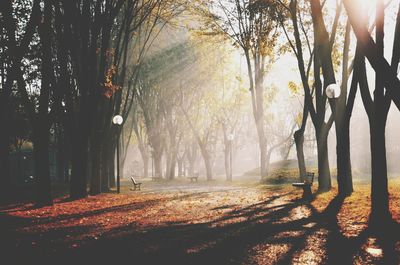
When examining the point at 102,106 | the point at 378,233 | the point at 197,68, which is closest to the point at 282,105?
the point at 197,68

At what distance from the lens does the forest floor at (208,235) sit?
5.99 m

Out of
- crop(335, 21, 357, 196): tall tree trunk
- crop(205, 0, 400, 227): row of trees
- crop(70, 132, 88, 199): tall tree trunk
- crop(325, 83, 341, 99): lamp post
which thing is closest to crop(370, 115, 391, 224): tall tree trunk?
crop(205, 0, 400, 227): row of trees

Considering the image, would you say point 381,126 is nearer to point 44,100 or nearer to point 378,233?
point 378,233

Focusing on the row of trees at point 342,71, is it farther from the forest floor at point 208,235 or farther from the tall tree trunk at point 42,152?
the tall tree trunk at point 42,152

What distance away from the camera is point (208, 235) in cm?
767

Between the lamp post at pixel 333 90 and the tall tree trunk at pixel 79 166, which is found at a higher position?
the lamp post at pixel 333 90

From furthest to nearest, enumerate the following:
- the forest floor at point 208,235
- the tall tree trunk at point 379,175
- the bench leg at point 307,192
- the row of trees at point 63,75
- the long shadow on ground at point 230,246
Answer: the bench leg at point 307,192
the row of trees at point 63,75
the tall tree trunk at point 379,175
the forest floor at point 208,235
the long shadow on ground at point 230,246

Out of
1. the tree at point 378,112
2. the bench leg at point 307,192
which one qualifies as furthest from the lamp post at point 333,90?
the tree at point 378,112

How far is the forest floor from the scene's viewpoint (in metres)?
5.99

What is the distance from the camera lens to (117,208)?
42.5 feet

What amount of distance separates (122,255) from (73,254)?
84 cm

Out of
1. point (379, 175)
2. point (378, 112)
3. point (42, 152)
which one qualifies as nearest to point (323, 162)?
point (379, 175)

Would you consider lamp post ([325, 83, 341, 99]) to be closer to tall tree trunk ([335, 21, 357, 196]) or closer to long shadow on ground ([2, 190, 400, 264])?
tall tree trunk ([335, 21, 357, 196])

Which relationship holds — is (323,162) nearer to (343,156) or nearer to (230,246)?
(343,156)
